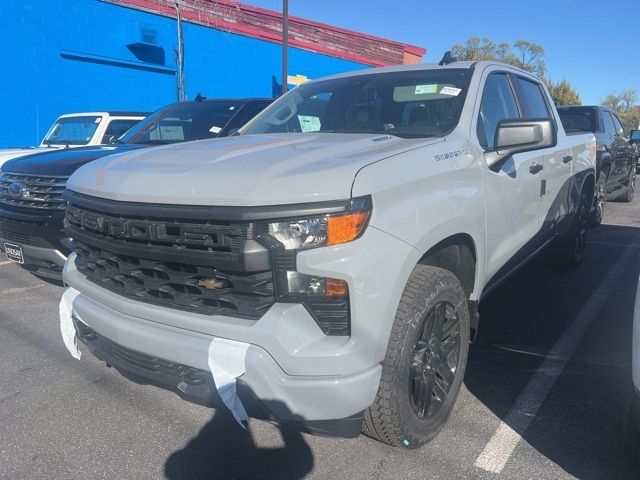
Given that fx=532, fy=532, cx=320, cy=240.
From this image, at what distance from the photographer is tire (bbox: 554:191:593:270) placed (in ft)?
17.6

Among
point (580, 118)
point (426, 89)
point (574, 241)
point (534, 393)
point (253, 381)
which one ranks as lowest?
A: point (534, 393)

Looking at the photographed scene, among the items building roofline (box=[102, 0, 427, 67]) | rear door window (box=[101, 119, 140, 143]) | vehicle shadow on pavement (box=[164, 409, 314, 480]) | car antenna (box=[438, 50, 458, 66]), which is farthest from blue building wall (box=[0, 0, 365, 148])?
vehicle shadow on pavement (box=[164, 409, 314, 480])

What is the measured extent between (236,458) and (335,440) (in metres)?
0.51

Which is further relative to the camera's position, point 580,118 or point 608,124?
point 608,124

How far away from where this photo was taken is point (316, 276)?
2004mm

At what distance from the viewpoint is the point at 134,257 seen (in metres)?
2.39

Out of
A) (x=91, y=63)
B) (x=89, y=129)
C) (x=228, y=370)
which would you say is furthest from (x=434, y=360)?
(x=91, y=63)

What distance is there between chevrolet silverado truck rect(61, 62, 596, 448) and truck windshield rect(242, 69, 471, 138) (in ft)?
0.13

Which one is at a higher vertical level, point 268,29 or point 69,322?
point 268,29

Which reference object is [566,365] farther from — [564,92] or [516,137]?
[564,92]

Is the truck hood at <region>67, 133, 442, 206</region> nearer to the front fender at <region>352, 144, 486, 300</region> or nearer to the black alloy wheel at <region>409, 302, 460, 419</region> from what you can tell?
the front fender at <region>352, 144, 486, 300</region>

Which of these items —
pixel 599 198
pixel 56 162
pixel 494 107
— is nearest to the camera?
pixel 494 107

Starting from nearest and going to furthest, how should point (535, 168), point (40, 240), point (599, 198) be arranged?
point (535, 168)
point (40, 240)
point (599, 198)

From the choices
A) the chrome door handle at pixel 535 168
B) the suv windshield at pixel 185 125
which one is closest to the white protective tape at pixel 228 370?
the chrome door handle at pixel 535 168
